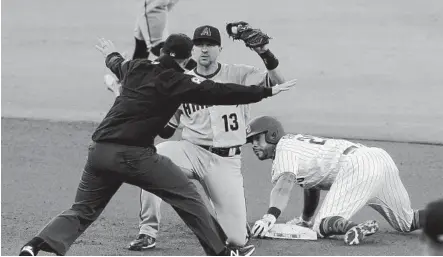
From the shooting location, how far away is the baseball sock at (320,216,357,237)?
798cm

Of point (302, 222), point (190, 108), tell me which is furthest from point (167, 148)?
point (302, 222)

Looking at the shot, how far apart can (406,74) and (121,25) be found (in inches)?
129

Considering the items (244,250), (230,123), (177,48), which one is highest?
(177,48)

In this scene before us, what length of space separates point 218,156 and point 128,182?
131cm

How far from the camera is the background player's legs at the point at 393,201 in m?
8.33

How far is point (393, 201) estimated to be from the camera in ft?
27.4

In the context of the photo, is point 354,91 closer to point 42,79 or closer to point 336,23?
point 336,23

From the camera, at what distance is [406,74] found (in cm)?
1186

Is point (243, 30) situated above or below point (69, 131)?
above

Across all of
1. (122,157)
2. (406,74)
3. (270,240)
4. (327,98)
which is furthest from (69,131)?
(122,157)

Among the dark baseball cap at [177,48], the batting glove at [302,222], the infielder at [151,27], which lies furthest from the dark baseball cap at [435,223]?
the infielder at [151,27]

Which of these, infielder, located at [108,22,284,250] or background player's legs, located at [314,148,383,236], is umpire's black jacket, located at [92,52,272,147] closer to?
infielder, located at [108,22,284,250]

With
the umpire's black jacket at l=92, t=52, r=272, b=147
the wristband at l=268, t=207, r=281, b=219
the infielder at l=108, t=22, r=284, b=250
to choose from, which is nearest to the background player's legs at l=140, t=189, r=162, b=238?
the infielder at l=108, t=22, r=284, b=250

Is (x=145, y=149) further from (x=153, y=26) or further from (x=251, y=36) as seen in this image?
(x=153, y=26)
